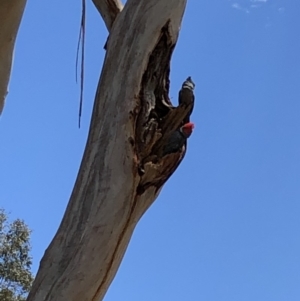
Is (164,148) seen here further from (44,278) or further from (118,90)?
(44,278)

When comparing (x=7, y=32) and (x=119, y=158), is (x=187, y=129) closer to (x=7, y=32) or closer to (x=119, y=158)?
(x=119, y=158)

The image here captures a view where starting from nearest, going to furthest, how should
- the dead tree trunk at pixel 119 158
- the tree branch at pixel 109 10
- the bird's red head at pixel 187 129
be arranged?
the dead tree trunk at pixel 119 158
the bird's red head at pixel 187 129
the tree branch at pixel 109 10

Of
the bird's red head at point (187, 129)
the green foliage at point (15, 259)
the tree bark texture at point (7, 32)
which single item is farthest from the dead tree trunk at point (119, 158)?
the green foliage at point (15, 259)

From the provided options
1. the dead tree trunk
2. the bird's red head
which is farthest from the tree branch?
the bird's red head

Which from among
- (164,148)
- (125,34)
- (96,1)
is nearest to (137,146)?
(164,148)

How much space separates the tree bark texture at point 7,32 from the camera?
204 centimetres

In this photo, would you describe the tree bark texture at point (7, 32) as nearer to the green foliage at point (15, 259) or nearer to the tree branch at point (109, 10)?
the tree branch at point (109, 10)

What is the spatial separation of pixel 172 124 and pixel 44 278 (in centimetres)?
48

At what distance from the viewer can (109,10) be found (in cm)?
191

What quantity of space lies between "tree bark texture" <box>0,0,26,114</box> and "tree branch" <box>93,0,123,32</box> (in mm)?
295

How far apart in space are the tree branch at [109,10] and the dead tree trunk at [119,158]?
0.74 ft

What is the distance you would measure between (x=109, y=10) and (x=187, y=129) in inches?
22.6

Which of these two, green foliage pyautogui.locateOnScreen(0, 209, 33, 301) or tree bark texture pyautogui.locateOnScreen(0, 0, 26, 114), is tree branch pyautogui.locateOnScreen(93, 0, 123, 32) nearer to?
tree bark texture pyautogui.locateOnScreen(0, 0, 26, 114)

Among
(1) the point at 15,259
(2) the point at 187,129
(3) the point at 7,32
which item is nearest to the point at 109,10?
(3) the point at 7,32
